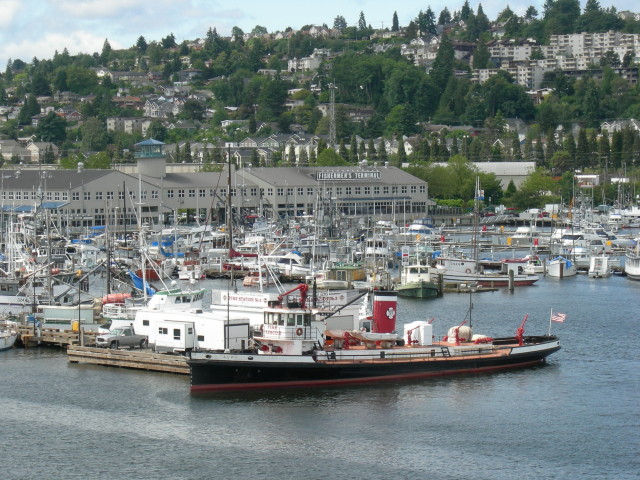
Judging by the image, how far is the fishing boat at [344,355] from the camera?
35125 mm

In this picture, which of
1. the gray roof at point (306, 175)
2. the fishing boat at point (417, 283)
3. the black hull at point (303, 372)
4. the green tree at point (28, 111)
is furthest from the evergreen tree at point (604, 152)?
the green tree at point (28, 111)

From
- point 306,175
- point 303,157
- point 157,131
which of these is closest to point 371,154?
point 303,157

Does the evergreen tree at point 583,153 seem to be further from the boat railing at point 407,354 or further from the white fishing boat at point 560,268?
the boat railing at point 407,354

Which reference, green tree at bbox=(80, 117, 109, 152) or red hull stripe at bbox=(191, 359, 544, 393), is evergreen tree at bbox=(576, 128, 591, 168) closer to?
green tree at bbox=(80, 117, 109, 152)

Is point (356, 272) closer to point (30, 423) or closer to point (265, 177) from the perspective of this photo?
point (30, 423)

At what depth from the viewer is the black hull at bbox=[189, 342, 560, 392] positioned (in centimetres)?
3497

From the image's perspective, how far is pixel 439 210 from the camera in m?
110

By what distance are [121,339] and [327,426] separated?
10.4 metres

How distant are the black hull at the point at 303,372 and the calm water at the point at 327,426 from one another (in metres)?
0.46

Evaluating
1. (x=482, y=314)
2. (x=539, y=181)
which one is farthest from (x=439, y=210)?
(x=482, y=314)

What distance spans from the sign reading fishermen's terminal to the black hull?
63622 mm

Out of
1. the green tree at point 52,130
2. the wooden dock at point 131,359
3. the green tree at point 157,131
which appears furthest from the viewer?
the green tree at point 52,130

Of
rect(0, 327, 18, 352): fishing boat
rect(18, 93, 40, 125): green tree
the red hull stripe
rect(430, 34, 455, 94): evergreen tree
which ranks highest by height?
rect(430, 34, 455, 94): evergreen tree

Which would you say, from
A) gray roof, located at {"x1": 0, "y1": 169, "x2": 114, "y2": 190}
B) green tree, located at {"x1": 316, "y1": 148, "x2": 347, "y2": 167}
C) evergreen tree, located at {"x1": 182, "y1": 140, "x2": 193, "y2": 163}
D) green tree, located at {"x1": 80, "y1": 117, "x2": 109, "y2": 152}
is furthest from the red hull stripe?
green tree, located at {"x1": 80, "y1": 117, "x2": 109, "y2": 152}
